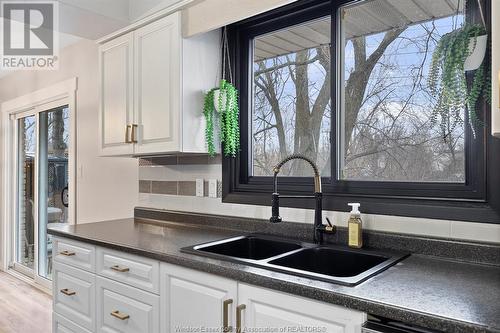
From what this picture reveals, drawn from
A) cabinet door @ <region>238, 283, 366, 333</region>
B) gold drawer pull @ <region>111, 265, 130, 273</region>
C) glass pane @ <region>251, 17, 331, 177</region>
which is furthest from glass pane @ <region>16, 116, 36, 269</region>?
cabinet door @ <region>238, 283, 366, 333</region>

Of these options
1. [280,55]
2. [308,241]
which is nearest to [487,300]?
[308,241]

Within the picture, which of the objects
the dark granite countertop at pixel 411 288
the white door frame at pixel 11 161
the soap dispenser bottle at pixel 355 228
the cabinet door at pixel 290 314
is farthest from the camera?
the white door frame at pixel 11 161

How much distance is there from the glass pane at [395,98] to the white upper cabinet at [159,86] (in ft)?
2.67

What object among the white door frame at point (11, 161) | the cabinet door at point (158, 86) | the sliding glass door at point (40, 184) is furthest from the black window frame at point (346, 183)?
the white door frame at point (11, 161)

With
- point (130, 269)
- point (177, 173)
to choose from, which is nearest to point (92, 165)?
point (177, 173)

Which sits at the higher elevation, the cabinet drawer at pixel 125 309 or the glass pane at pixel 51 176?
the glass pane at pixel 51 176

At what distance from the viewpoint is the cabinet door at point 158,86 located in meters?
2.02

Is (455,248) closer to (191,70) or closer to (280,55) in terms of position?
(280,55)

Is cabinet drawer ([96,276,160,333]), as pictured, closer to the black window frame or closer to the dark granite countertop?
the dark granite countertop

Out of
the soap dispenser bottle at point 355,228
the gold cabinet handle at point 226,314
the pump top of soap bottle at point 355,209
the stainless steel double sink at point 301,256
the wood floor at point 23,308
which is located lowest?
the wood floor at point 23,308

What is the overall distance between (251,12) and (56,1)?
132cm

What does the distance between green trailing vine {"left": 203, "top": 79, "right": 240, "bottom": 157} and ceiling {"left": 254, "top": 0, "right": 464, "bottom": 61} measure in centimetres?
34

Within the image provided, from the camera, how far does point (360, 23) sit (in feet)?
5.96

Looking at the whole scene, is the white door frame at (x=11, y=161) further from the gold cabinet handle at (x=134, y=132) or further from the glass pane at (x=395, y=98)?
the glass pane at (x=395, y=98)
